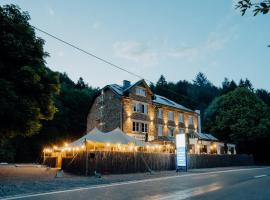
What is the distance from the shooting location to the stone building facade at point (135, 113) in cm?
3900

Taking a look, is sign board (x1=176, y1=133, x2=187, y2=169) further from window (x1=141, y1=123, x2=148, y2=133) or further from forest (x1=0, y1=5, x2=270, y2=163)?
window (x1=141, y1=123, x2=148, y2=133)

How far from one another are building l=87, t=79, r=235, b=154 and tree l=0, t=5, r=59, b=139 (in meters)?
18.5

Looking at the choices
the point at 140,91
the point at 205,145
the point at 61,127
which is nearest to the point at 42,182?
the point at 140,91

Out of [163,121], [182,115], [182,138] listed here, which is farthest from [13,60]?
[182,115]

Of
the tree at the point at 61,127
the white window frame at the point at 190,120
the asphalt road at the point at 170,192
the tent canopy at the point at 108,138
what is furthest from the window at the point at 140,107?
the asphalt road at the point at 170,192

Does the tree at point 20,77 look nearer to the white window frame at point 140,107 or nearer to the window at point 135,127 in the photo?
the window at point 135,127

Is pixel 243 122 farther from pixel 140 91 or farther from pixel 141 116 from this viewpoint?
pixel 140 91

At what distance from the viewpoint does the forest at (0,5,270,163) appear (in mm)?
18328

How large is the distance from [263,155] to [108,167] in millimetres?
38923

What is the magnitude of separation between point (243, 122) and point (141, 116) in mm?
21778

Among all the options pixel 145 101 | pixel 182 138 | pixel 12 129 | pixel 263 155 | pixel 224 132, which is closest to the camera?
pixel 12 129

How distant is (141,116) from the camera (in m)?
40.8

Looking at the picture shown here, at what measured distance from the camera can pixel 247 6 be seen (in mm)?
4383

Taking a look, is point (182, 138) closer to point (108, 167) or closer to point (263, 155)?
point (108, 167)
